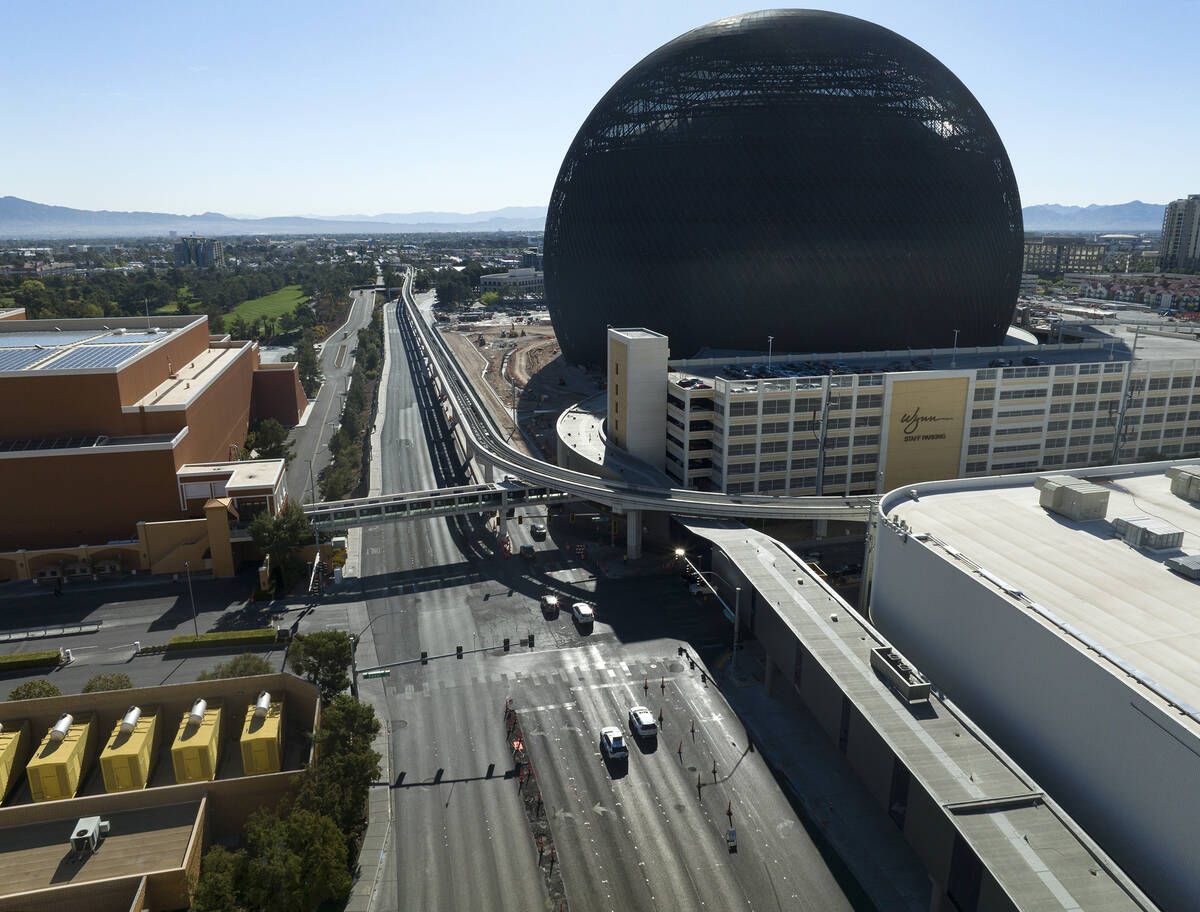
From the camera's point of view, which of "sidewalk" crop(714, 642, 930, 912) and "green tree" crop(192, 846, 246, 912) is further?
"sidewalk" crop(714, 642, 930, 912)

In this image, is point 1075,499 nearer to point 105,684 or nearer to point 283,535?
point 283,535

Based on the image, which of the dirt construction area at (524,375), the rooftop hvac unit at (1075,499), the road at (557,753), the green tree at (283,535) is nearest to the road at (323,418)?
the green tree at (283,535)

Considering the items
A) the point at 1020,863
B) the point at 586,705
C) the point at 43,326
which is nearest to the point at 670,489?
the point at 586,705

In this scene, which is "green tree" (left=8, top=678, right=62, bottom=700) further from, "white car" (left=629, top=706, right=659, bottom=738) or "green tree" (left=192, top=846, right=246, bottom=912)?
"white car" (left=629, top=706, right=659, bottom=738)

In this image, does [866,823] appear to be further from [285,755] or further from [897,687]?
[285,755]

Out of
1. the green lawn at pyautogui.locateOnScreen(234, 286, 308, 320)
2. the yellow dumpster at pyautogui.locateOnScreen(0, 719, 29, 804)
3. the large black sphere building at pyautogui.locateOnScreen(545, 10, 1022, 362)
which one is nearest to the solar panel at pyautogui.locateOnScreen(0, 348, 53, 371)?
the yellow dumpster at pyautogui.locateOnScreen(0, 719, 29, 804)

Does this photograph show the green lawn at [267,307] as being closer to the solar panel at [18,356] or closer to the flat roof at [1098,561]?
the solar panel at [18,356]
